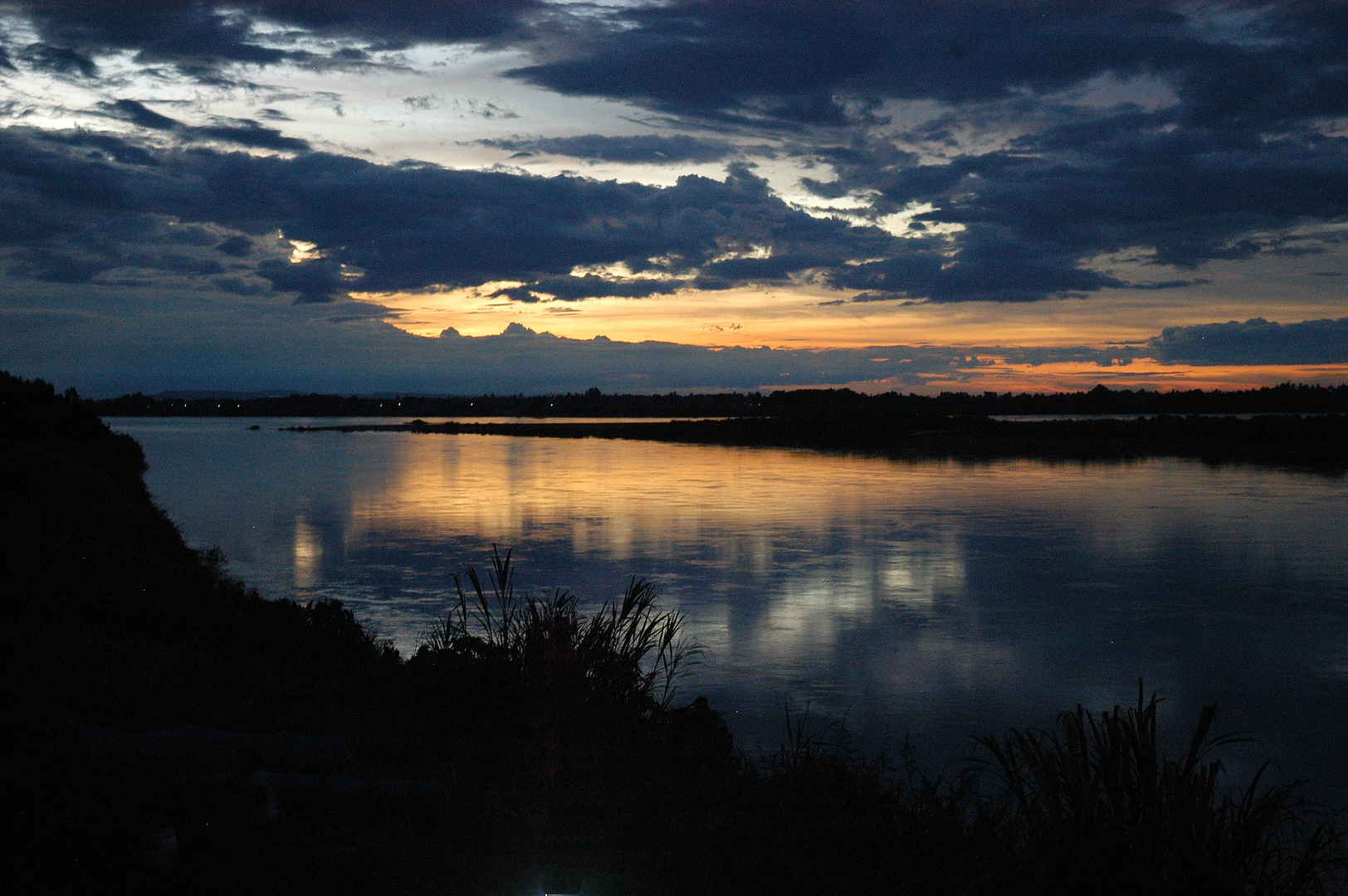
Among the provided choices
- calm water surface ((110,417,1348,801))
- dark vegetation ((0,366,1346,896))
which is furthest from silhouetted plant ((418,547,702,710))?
calm water surface ((110,417,1348,801))

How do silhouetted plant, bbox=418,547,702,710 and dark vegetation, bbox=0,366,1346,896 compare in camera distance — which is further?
silhouetted plant, bbox=418,547,702,710

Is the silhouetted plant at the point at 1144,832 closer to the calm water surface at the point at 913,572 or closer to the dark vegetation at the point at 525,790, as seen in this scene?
the dark vegetation at the point at 525,790

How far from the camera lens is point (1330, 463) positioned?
40844mm

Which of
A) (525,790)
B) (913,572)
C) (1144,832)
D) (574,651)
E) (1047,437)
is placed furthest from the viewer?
(1047,437)

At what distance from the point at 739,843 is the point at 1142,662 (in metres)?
7.23

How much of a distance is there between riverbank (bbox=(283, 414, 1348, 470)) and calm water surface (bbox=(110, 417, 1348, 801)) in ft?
37.3

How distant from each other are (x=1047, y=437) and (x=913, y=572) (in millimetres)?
45632

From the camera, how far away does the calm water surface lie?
10.2m

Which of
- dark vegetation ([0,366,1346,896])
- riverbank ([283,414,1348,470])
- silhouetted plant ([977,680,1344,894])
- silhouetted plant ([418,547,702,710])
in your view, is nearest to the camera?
dark vegetation ([0,366,1346,896])

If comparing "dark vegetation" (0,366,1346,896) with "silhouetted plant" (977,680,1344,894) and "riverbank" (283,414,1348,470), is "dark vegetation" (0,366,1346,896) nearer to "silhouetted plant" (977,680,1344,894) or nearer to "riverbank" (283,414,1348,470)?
"silhouetted plant" (977,680,1344,894)

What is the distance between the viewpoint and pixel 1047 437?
5925cm

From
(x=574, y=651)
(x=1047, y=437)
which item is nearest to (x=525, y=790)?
(x=574, y=651)

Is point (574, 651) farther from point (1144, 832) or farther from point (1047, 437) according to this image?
point (1047, 437)

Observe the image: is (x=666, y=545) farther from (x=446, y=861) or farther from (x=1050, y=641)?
(x=446, y=861)
